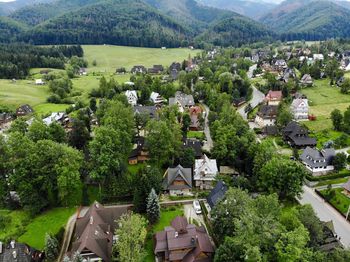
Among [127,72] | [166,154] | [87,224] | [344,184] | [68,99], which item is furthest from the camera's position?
[127,72]

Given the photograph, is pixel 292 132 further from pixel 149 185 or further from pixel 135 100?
pixel 135 100

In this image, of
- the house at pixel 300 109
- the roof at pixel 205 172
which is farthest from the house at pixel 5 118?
the house at pixel 300 109

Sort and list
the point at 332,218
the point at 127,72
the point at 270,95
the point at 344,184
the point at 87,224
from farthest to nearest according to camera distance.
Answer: the point at 127,72 → the point at 270,95 → the point at 344,184 → the point at 332,218 → the point at 87,224

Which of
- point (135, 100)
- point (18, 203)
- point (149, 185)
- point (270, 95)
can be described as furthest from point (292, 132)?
point (18, 203)

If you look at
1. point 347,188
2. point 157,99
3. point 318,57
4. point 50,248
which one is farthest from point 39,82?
point 318,57

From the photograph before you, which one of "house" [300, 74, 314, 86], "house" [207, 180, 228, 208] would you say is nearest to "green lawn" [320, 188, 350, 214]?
"house" [207, 180, 228, 208]

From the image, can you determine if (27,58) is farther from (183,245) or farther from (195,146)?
(183,245)

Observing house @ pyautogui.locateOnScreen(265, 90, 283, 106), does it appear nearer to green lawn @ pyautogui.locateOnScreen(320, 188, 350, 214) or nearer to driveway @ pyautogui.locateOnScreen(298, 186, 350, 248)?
driveway @ pyautogui.locateOnScreen(298, 186, 350, 248)
